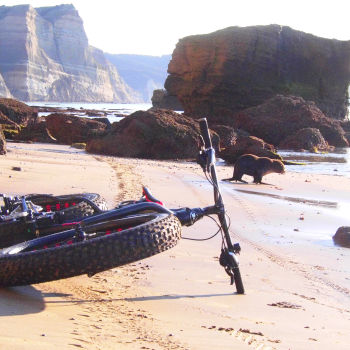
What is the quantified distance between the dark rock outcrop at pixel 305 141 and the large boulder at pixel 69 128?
880 cm

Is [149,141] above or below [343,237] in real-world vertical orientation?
below

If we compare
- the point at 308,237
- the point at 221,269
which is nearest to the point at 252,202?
the point at 308,237

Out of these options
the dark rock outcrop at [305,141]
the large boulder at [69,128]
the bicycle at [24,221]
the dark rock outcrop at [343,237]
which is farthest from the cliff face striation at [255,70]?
the bicycle at [24,221]

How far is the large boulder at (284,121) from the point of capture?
29.8 m

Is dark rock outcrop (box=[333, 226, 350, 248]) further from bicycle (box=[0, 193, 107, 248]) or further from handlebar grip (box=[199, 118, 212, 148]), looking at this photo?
bicycle (box=[0, 193, 107, 248])

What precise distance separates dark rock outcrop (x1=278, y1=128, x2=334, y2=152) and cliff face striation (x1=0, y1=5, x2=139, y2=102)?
137320mm

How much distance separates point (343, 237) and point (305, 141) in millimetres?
20922

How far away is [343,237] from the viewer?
20.5 ft

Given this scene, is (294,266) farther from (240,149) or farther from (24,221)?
(240,149)

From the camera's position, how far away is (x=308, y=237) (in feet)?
21.7

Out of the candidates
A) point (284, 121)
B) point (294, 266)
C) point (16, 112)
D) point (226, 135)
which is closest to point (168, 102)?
point (284, 121)

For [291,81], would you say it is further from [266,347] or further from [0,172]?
[266,347]

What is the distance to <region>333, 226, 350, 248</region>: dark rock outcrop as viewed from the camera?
6.17m

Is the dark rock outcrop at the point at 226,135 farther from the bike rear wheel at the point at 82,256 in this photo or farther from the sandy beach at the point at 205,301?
the bike rear wheel at the point at 82,256
